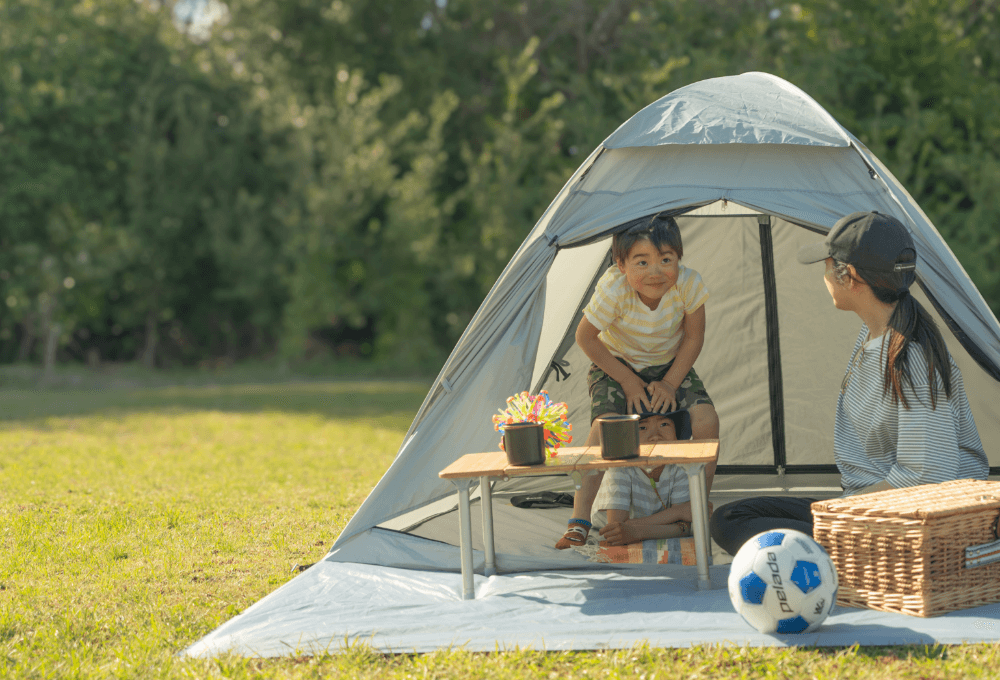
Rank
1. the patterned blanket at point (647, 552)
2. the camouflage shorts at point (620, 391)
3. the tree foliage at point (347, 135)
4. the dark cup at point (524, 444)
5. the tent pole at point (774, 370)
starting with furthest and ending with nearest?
the tree foliage at point (347, 135) < the tent pole at point (774, 370) < the camouflage shorts at point (620, 391) < the patterned blanket at point (647, 552) < the dark cup at point (524, 444)

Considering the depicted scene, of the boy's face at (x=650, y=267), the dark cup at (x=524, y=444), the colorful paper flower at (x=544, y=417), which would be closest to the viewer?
the dark cup at (x=524, y=444)

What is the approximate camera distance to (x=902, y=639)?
2.38 m

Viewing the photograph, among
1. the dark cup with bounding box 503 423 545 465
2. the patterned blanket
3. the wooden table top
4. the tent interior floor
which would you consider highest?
the dark cup with bounding box 503 423 545 465

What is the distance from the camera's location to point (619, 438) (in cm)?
280

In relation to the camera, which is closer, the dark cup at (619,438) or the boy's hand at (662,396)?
the dark cup at (619,438)

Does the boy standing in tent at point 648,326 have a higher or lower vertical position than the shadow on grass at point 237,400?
higher

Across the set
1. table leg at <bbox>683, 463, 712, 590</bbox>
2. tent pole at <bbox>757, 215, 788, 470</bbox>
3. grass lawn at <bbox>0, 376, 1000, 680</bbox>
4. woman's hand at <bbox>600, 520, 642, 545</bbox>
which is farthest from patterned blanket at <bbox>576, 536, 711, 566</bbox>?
tent pole at <bbox>757, 215, 788, 470</bbox>

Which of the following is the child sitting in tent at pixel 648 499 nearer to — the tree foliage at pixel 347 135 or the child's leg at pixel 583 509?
the child's leg at pixel 583 509

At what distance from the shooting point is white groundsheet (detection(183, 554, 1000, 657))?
2.47 m

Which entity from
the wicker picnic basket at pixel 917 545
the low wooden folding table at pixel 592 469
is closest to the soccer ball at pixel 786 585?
the wicker picnic basket at pixel 917 545

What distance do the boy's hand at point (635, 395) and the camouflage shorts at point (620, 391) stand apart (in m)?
0.02

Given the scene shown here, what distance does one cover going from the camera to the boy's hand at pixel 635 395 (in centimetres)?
355

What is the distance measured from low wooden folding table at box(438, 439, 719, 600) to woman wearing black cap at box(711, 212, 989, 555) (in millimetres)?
255

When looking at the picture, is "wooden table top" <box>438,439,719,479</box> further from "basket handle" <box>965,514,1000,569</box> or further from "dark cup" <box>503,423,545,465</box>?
"basket handle" <box>965,514,1000,569</box>
